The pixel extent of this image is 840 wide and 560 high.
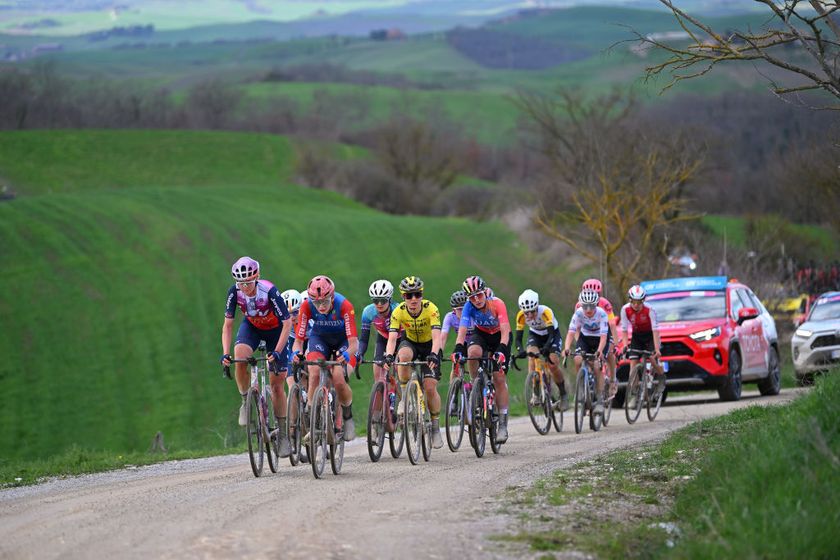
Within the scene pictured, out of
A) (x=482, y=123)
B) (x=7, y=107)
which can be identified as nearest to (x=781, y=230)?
(x=7, y=107)

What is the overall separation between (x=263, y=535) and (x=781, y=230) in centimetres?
5360

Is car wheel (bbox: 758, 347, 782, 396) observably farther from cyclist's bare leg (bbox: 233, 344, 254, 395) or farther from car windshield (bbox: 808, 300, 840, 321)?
cyclist's bare leg (bbox: 233, 344, 254, 395)

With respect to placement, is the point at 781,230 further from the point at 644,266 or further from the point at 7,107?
the point at 7,107

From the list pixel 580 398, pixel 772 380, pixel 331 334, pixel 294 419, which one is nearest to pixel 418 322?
pixel 331 334

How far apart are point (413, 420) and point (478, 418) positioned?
1.07 meters

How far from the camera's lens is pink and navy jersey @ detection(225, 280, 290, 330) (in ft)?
47.1

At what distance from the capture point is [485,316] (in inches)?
657

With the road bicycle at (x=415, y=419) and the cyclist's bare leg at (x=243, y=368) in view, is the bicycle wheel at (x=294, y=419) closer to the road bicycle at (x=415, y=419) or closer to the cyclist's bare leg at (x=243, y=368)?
the cyclist's bare leg at (x=243, y=368)

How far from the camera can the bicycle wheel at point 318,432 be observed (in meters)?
13.5

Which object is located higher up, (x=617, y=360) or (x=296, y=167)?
(x=296, y=167)

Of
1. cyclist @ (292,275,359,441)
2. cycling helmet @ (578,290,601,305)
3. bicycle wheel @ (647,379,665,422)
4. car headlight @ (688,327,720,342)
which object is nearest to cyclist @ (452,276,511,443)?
cyclist @ (292,275,359,441)

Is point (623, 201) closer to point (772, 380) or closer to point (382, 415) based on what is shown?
point (772, 380)

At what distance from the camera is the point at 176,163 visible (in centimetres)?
9700

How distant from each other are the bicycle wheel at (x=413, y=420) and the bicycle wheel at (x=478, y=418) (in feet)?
2.35
